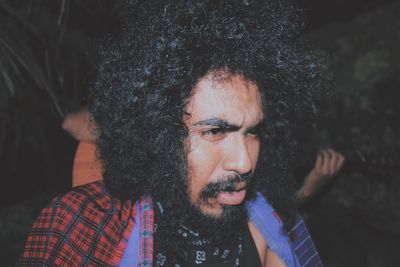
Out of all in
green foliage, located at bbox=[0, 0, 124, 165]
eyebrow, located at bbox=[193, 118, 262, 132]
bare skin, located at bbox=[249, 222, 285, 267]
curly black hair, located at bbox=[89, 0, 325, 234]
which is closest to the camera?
eyebrow, located at bbox=[193, 118, 262, 132]

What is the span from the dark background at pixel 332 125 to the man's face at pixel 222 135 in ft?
3.78

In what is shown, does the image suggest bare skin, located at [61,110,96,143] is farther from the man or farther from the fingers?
the fingers

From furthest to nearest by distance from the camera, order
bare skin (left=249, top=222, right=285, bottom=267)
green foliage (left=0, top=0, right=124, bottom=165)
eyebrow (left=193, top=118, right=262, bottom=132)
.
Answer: green foliage (left=0, top=0, right=124, bottom=165)
bare skin (left=249, top=222, right=285, bottom=267)
eyebrow (left=193, top=118, right=262, bottom=132)

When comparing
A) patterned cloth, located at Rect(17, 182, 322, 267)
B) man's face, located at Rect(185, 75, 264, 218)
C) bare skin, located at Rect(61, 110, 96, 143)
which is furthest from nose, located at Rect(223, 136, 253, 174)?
bare skin, located at Rect(61, 110, 96, 143)

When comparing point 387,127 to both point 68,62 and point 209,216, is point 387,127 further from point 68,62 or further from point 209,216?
point 68,62

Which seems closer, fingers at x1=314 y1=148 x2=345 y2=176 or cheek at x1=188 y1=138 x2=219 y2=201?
cheek at x1=188 y1=138 x2=219 y2=201

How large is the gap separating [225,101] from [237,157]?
0.21m

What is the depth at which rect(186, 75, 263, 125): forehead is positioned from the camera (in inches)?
48.8

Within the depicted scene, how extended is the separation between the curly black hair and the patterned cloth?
11 centimetres

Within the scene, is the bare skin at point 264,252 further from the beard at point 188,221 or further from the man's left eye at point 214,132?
the man's left eye at point 214,132

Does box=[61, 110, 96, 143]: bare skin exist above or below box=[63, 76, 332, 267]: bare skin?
below

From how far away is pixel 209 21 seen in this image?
4.42 ft

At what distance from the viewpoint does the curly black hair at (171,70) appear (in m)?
1.33

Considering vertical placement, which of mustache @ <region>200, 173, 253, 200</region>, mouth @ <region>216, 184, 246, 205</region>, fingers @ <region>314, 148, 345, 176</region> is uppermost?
mustache @ <region>200, 173, 253, 200</region>
